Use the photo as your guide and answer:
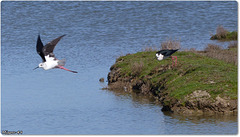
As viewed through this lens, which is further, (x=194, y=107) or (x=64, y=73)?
(x=64, y=73)

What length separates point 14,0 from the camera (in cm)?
4881

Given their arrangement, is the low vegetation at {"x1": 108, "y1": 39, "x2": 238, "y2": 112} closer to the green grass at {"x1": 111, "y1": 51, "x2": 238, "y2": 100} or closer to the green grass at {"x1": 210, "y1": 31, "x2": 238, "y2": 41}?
the green grass at {"x1": 111, "y1": 51, "x2": 238, "y2": 100}

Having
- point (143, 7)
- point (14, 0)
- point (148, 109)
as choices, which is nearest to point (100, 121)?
point (148, 109)

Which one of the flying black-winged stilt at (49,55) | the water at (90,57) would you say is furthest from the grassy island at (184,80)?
the flying black-winged stilt at (49,55)

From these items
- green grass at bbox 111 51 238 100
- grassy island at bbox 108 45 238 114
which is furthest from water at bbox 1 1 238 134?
green grass at bbox 111 51 238 100

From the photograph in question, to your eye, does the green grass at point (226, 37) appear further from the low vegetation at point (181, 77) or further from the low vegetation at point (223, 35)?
the low vegetation at point (181, 77)

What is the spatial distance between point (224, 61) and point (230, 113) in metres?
5.50

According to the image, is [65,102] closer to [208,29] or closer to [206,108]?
[206,108]

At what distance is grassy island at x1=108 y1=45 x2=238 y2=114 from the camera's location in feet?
67.4

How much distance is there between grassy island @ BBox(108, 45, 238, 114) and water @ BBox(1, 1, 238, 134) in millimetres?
469

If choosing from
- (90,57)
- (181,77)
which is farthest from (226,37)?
(181,77)

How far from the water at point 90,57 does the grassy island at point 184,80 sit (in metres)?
0.47

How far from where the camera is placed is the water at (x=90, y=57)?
20.2 m

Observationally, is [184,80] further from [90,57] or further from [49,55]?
[90,57]
